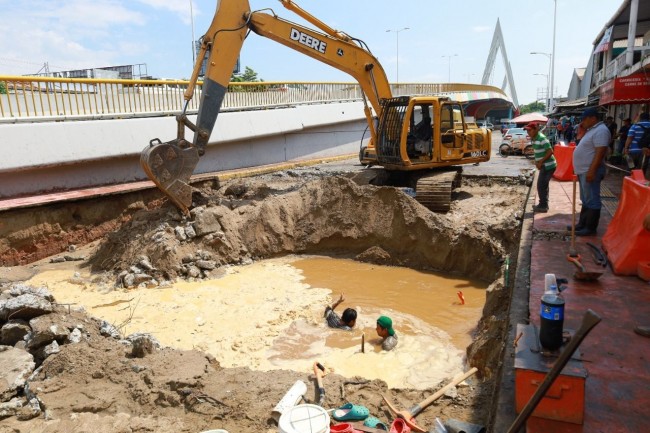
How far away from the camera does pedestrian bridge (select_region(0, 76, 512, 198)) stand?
35.8 ft

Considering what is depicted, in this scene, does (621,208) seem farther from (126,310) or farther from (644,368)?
(126,310)

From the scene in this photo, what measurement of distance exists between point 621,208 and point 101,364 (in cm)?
652

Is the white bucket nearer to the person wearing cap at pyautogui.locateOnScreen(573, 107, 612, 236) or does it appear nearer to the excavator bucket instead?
the person wearing cap at pyautogui.locateOnScreen(573, 107, 612, 236)

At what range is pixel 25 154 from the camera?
10.8 meters

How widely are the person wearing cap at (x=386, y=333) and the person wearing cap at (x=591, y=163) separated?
2962mm

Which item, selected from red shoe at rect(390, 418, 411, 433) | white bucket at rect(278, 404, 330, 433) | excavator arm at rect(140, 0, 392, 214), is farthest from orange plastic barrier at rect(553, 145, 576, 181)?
white bucket at rect(278, 404, 330, 433)

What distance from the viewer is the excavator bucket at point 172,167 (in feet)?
29.3

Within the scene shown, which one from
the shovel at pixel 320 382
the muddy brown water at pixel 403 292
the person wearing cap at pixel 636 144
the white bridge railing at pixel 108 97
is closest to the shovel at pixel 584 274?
the muddy brown water at pixel 403 292

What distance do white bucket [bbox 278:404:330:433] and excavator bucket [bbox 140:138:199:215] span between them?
6.52 m

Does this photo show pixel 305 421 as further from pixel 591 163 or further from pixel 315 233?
pixel 315 233

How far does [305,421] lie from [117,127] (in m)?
11.4

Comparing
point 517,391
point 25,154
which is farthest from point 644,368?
point 25,154

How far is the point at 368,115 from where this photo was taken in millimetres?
12375

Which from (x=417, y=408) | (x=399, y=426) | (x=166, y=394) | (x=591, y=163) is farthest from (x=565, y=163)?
Result: (x=166, y=394)
